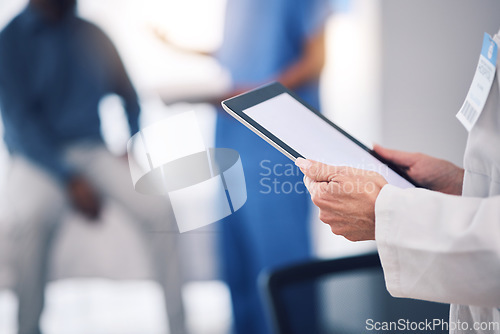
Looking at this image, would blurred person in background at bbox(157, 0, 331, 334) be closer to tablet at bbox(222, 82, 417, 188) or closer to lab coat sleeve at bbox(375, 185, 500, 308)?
tablet at bbox(222, 82, 417, 188)

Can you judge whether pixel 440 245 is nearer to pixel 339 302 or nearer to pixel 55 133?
pixel 339 302

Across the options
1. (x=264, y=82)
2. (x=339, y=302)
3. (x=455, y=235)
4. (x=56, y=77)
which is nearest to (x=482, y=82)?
(x=455, y=235)

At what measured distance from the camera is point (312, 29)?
1.03m

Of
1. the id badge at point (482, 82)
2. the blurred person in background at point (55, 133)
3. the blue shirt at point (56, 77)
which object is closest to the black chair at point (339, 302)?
the id badge at point (482, 82)

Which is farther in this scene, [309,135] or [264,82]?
[264,82]

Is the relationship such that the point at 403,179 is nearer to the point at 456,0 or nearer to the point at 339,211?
the point at 339,211

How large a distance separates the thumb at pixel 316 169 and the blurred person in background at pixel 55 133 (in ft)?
2.04

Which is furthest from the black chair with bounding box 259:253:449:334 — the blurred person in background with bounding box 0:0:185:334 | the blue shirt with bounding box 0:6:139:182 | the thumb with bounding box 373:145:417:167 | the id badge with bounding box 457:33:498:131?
the blue shirt with bounding box 0:6:139:182

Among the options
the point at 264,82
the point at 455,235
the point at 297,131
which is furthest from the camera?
the point at 264,82

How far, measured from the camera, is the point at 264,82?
1.05 metres

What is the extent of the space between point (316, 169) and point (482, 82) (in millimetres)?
199

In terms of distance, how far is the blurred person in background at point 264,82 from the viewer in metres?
1.03

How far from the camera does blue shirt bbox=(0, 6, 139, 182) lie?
1091 millimetres

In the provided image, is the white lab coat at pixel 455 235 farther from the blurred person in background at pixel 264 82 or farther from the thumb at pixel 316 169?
the blurred person in background at pixel 264 82
